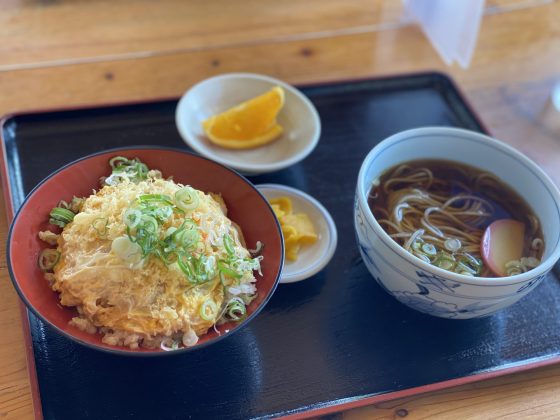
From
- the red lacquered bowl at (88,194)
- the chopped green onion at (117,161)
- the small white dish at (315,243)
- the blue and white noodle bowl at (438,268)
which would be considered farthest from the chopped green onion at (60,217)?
the blue and white noodle bowl at (438,268)

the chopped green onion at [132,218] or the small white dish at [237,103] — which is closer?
the chopped green onion at [132,218]

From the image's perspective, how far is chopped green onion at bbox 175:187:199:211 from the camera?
3.81 ft

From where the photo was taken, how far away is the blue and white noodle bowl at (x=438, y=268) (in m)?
1.10

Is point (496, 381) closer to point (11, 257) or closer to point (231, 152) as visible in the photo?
point (231, 152)

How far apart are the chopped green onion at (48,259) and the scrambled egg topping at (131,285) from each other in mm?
14

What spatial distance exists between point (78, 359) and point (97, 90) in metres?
0.92

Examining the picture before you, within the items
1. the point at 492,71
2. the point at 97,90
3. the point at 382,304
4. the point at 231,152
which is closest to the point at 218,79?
the point at 231,152

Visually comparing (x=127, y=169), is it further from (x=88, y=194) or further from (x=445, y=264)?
(x=445, y=264)

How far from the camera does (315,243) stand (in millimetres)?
1380

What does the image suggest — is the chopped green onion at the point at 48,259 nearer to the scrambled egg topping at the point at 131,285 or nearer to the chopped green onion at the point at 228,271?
the scrambled egg topping at the point at 131,285

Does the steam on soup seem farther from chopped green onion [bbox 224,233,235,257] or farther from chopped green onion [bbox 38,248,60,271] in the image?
chopped green onion [bbox 38,248,60,271]

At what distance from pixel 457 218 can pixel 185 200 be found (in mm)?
634

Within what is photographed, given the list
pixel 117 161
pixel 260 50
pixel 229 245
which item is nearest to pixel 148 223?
pixel 229 245

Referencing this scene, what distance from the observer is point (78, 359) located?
112 cm
